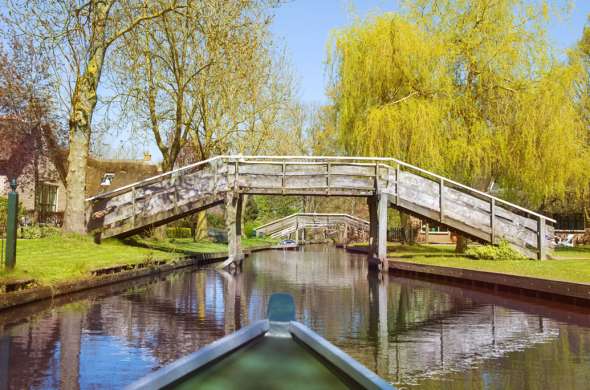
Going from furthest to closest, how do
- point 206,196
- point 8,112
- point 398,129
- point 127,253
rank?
point 8,112, point 398,129, point 206,196, point 127,253

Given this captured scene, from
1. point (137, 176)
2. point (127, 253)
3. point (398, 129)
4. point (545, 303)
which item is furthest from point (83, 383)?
point (137, 176)

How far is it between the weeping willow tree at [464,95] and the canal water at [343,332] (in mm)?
10653

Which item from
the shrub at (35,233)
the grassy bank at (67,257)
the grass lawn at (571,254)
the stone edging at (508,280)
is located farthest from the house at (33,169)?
the grass lawn at (571,254)

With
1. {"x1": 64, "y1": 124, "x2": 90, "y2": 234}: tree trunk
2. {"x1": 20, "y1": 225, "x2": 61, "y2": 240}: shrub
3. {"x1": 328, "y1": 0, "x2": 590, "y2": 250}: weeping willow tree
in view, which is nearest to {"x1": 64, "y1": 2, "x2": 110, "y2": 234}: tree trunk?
{"x1": 64, "y1": 124, "x2": 90, "y2": 234}: tree trunk

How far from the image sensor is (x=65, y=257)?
2062cm

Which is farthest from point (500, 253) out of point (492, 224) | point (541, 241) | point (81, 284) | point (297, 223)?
point (297, 223)

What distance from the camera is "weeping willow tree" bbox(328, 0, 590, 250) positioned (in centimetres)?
2786

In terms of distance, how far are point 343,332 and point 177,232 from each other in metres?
40.0

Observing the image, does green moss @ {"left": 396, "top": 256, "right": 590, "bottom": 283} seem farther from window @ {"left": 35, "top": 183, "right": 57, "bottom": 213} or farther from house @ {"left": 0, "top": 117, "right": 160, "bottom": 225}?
window @ {"left": 35, "top": 183, "right": 57, "bottom": 213}

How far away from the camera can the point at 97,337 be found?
10133mm

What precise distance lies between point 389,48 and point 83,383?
24.7 meters

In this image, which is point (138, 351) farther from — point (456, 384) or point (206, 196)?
point (206, 196)

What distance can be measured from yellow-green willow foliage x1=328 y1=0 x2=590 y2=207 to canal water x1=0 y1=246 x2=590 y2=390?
35.1 ft

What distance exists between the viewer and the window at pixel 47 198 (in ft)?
149
